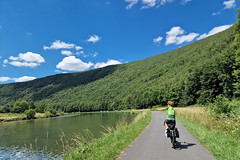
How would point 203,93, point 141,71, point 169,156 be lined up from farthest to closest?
point 141,71, point 203,93, point 169,156

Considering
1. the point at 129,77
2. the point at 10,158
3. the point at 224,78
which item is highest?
the point at 129,77

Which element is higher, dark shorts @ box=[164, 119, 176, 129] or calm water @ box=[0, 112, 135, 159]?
dark shorts @ box=[164, 119, 176, 129]

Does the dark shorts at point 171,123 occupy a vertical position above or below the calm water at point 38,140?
above

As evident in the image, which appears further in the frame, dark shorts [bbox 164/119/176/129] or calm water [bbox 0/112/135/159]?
calm water [bbox 0/112/135/159]

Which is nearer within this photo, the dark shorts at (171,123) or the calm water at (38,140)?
the dark shorts at (171,123)

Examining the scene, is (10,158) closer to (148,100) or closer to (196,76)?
(196,76)

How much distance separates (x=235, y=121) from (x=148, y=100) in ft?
259

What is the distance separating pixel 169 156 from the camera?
6.08 meters

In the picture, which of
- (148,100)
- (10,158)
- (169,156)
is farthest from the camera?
(148,100)

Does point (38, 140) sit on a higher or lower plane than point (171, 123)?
lower

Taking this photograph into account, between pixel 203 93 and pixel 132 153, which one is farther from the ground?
pixel 203 93

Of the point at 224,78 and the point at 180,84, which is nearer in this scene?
the point at 224,78

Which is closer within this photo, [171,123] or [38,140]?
[171,123]

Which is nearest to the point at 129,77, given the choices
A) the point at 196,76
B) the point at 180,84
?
the point at 180,84
